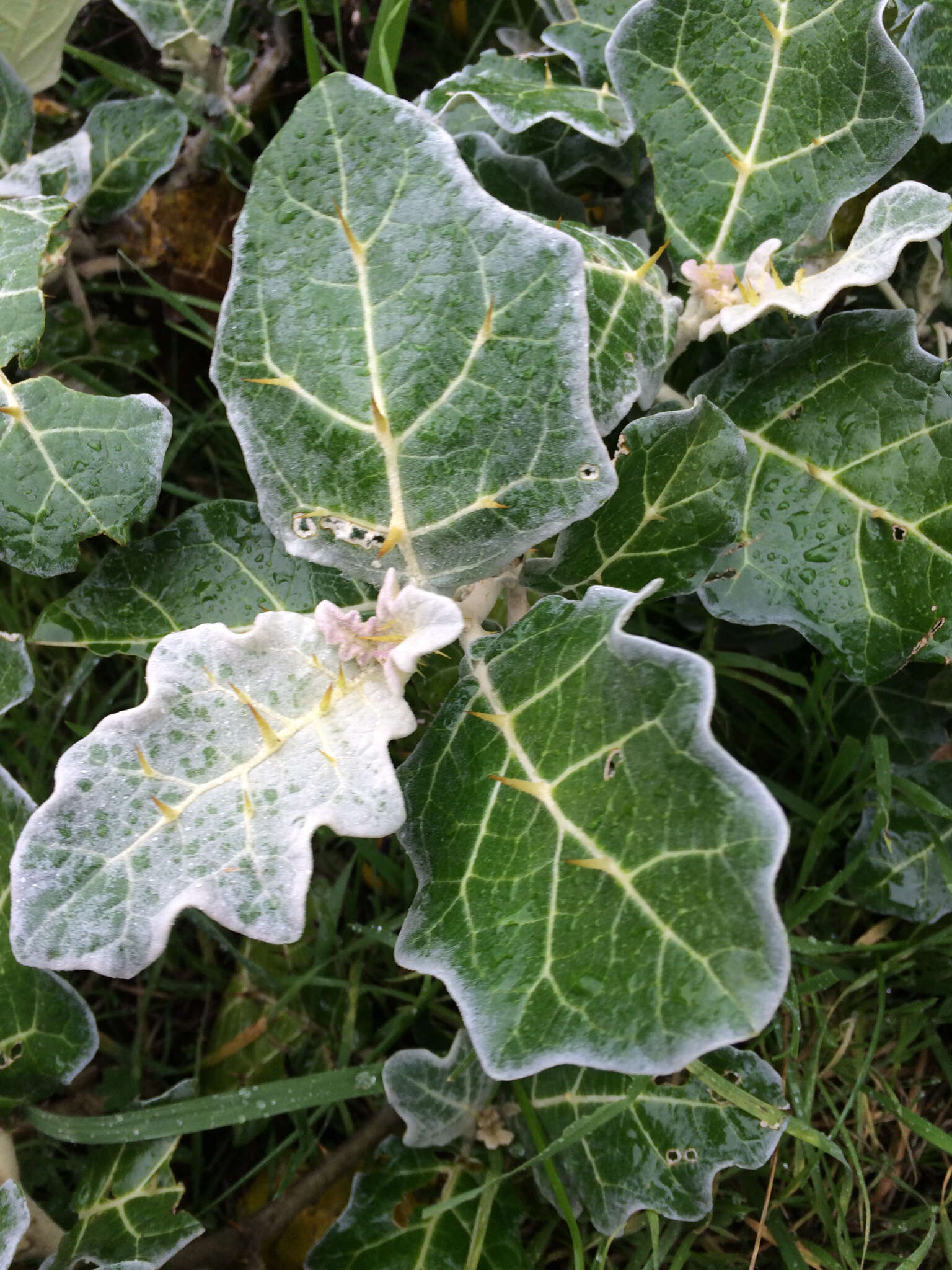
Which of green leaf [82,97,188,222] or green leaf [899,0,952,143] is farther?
green leaf [82,97,188,222]

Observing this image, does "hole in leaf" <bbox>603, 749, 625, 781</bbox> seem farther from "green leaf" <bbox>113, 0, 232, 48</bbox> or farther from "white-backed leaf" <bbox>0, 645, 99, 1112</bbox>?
"green leaf" <bbox>113, 0, 232, 48</bbox>

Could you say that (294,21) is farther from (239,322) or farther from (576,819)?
(576,819)

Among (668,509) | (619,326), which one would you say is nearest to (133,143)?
(619,326)

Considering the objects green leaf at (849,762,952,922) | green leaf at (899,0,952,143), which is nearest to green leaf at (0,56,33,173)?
green leaf at (899,0,952,143)

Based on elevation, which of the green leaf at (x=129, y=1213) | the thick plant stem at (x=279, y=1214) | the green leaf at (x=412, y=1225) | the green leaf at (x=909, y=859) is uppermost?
the green leaf at (x=909, y=859)

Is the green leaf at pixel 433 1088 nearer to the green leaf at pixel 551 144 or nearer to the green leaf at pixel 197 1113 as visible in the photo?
the green leaf at pixel 197 1113

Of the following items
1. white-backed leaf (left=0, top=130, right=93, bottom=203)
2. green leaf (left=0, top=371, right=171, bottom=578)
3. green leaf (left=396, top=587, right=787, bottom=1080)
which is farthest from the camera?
white-backed leaf (left=0, top=130, right=93, bottom=203)

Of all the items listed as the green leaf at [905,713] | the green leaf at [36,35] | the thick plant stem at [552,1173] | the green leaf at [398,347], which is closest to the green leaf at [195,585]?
the green leaf at [398,347]
